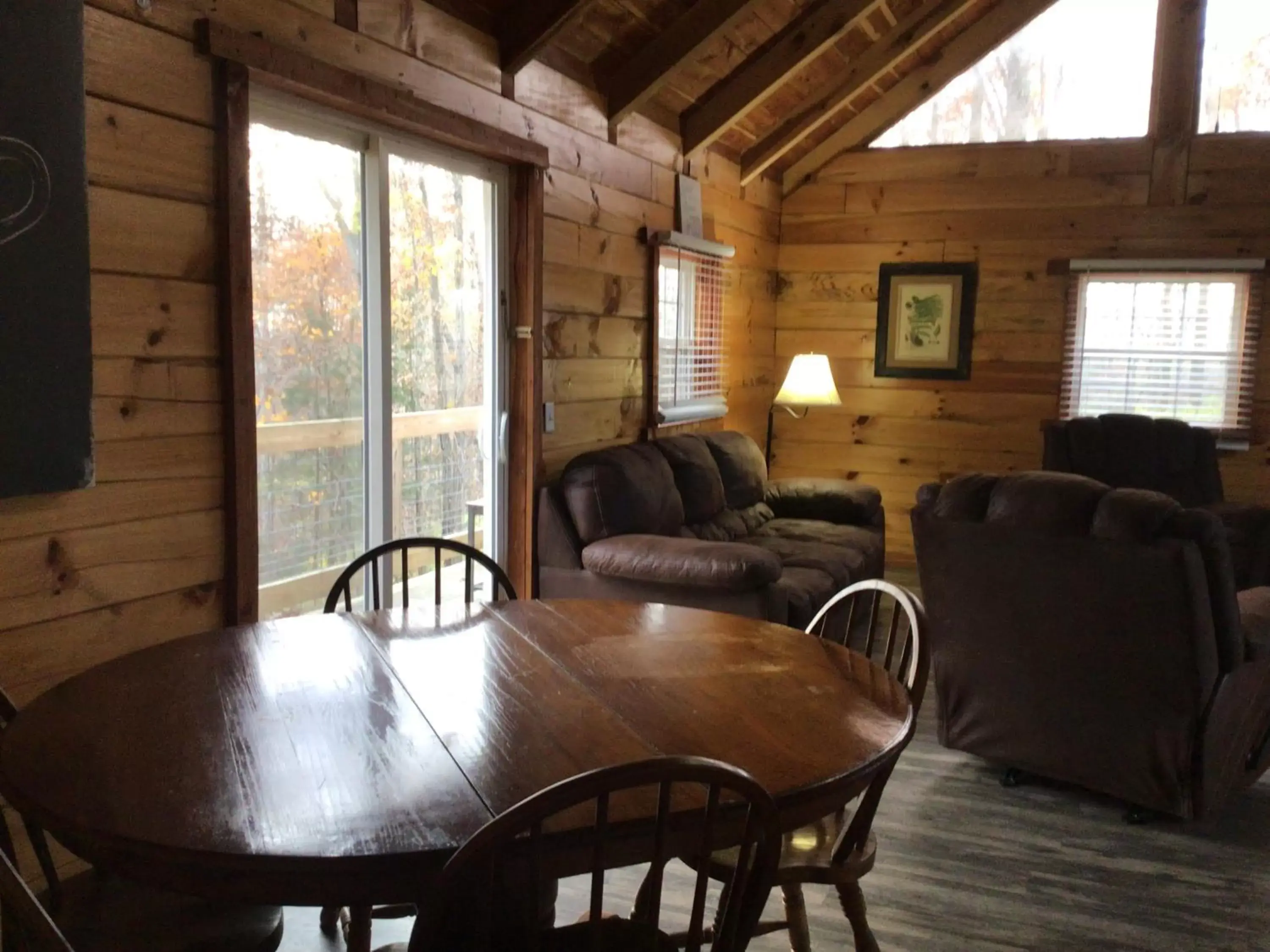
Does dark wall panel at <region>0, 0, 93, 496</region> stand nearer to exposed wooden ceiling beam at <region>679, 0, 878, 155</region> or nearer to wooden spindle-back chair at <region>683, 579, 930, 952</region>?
wooden spindle-back chair at <region>683, 579, 930, 952</region>

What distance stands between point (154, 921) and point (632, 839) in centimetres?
76

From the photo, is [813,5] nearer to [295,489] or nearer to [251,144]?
[251,144]

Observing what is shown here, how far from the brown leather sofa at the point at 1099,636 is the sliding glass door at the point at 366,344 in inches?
62.6

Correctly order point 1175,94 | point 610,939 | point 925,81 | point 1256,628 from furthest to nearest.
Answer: point 925,81
point 1175,94
point 1256,628
point 610,939

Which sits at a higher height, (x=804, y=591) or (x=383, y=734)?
(x=383, y=734)

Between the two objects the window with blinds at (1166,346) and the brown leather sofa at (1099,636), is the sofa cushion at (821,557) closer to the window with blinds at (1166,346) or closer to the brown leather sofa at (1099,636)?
the brown leather sofa at (1099,636)

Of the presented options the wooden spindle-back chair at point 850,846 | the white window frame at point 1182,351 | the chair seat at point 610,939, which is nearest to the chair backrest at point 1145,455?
the white window frame at point 1182,351

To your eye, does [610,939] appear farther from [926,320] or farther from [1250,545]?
[926,320]

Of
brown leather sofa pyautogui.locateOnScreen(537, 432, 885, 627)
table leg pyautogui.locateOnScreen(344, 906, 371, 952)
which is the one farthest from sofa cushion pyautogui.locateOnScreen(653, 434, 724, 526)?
table leg pyautogui.locateOnScreen(344, 906, 371, 952)

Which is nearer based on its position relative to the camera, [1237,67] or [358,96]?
[358,96]

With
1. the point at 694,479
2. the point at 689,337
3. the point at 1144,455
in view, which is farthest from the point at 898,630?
the point at 1144,455

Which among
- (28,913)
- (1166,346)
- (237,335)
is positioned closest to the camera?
(28,913)

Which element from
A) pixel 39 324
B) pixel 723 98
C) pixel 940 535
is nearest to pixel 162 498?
pixel 39 324

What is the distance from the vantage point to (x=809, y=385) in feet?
18.8
